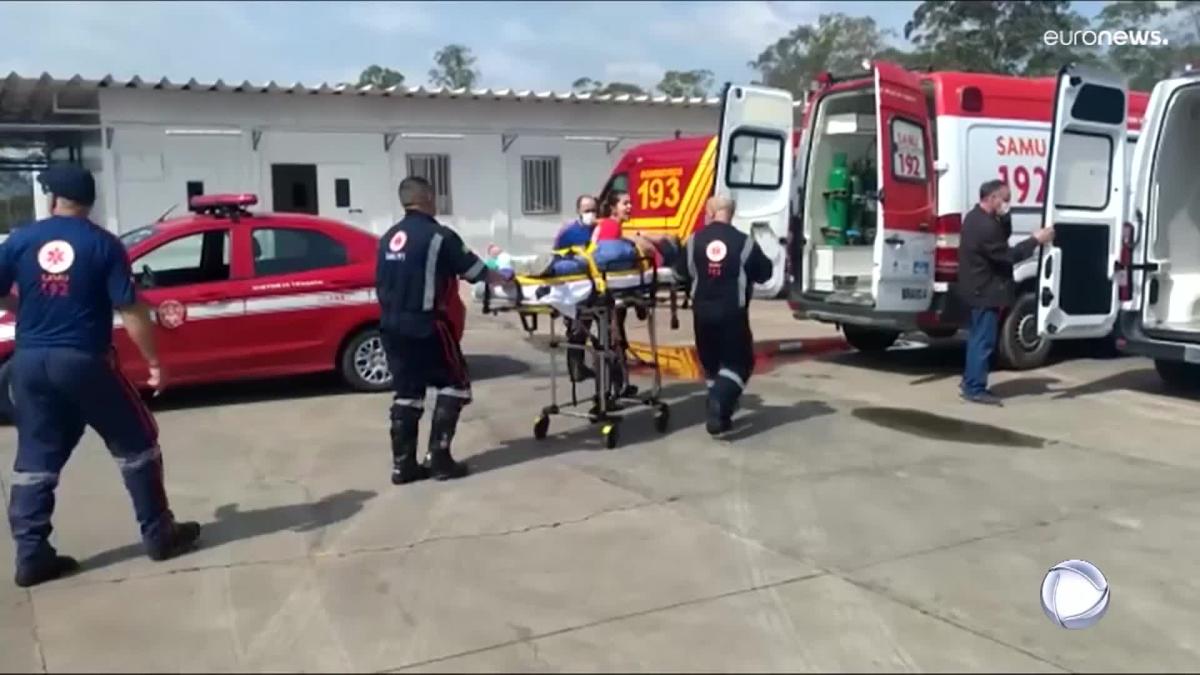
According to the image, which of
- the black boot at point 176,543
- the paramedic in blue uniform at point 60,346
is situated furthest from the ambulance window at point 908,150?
the paramedic in blue uniform at point 60,346

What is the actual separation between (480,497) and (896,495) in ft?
7.53

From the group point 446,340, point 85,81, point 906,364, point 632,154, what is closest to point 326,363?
point 446,340

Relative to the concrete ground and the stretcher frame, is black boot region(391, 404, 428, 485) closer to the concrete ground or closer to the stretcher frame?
the concrete ground

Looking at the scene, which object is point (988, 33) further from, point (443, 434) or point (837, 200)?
point (443, 434)

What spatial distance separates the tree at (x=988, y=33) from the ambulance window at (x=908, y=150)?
63.4 feet

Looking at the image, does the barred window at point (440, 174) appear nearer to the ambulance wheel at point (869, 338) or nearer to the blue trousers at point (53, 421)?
the ambulance wheel at point (869, 338)

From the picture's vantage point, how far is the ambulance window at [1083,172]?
31.8 feet

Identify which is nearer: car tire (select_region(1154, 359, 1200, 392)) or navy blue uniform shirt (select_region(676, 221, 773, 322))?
navy blue uniform shirt (select_region(676, 221, 773, 322))

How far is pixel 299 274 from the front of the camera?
970 cm

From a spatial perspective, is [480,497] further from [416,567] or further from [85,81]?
[85,81]

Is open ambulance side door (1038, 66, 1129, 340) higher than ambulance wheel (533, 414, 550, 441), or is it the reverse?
Result: open ambulance side door (1038, 66, 1129, 340)

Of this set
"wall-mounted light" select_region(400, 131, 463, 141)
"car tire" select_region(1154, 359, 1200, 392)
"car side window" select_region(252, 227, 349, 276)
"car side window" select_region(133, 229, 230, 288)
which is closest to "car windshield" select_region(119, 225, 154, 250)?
"car side window" select_region(133, 229, 230, 288)

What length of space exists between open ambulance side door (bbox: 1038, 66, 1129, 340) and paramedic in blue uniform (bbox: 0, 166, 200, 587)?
6.82 metres

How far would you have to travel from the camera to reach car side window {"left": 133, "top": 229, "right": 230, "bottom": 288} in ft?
30.5
